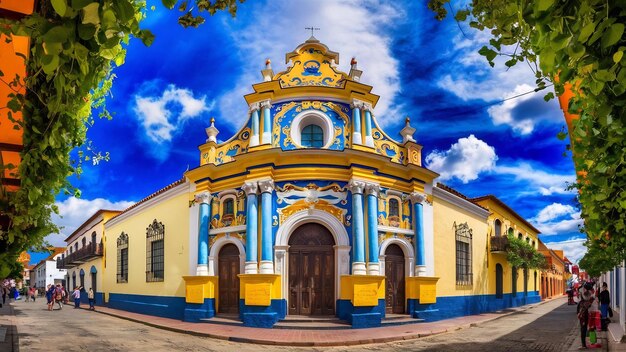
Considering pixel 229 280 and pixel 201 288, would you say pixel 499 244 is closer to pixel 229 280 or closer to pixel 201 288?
pixel 229 280

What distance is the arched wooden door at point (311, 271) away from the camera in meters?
15.3

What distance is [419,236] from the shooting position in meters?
17.0

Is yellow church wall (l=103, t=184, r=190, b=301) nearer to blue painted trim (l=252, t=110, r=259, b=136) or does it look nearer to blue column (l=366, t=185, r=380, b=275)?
blue painted trim (l=252, t=110, r=259, b=136)

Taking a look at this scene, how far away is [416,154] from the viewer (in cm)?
1773

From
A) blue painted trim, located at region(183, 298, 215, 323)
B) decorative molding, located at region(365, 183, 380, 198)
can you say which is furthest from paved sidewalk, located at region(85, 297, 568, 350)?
decorative molding, located at region(365, 183, 380, 198)

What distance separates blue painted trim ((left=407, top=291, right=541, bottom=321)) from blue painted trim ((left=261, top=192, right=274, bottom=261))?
209 inches

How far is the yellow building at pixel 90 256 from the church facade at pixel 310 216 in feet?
37.3

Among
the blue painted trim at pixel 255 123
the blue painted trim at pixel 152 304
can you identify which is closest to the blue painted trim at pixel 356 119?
the blue painted trim at pixel 255 123

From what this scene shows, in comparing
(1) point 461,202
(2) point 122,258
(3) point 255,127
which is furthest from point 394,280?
(2) point 122,258

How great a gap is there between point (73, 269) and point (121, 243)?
639 inches

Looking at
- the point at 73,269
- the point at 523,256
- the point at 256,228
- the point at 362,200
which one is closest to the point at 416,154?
the point at 362,200

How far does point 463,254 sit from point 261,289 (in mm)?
10317

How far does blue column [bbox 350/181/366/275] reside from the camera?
1512 cm

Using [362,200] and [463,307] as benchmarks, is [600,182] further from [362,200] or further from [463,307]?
[463,307]
